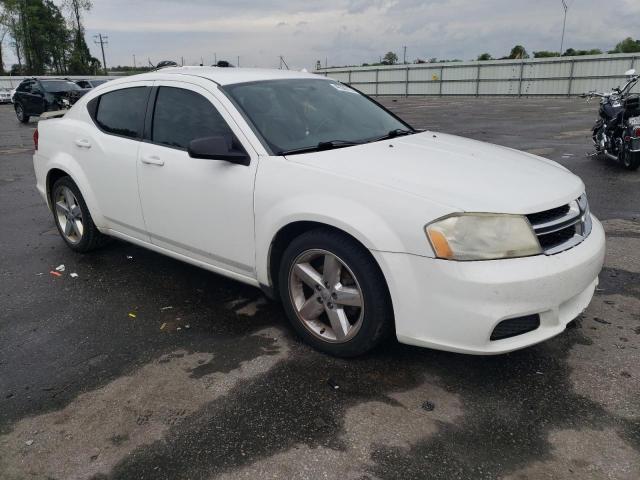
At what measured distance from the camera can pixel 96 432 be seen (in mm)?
2604

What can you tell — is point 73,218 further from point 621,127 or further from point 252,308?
point 621,127

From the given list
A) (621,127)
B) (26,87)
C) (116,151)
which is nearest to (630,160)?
(621,127)

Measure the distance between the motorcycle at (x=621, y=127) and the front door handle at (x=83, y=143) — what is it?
7.96 m

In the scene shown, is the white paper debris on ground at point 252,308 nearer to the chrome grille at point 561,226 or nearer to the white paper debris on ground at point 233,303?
the white paper debris on ground at point 233,303

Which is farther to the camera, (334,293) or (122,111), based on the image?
(122,111)

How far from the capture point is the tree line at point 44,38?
67.1 metres

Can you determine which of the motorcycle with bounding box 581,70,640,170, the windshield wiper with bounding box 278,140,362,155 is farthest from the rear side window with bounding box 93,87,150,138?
the motorcycle with bounding box 581,70,640,170

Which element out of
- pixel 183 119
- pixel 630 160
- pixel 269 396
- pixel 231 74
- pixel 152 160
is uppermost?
pixel 231 74

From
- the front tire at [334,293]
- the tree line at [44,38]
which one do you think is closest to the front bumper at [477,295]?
the front tire at [334,293]

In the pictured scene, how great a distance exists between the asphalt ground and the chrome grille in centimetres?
72

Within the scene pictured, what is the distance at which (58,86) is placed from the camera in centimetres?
2170

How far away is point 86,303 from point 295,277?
6.08 ft

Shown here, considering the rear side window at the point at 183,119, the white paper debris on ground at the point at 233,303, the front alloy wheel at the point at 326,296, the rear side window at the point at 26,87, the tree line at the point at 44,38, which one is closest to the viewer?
the front alloy wheel at the point at 326,296

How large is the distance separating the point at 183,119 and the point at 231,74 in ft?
1.62
